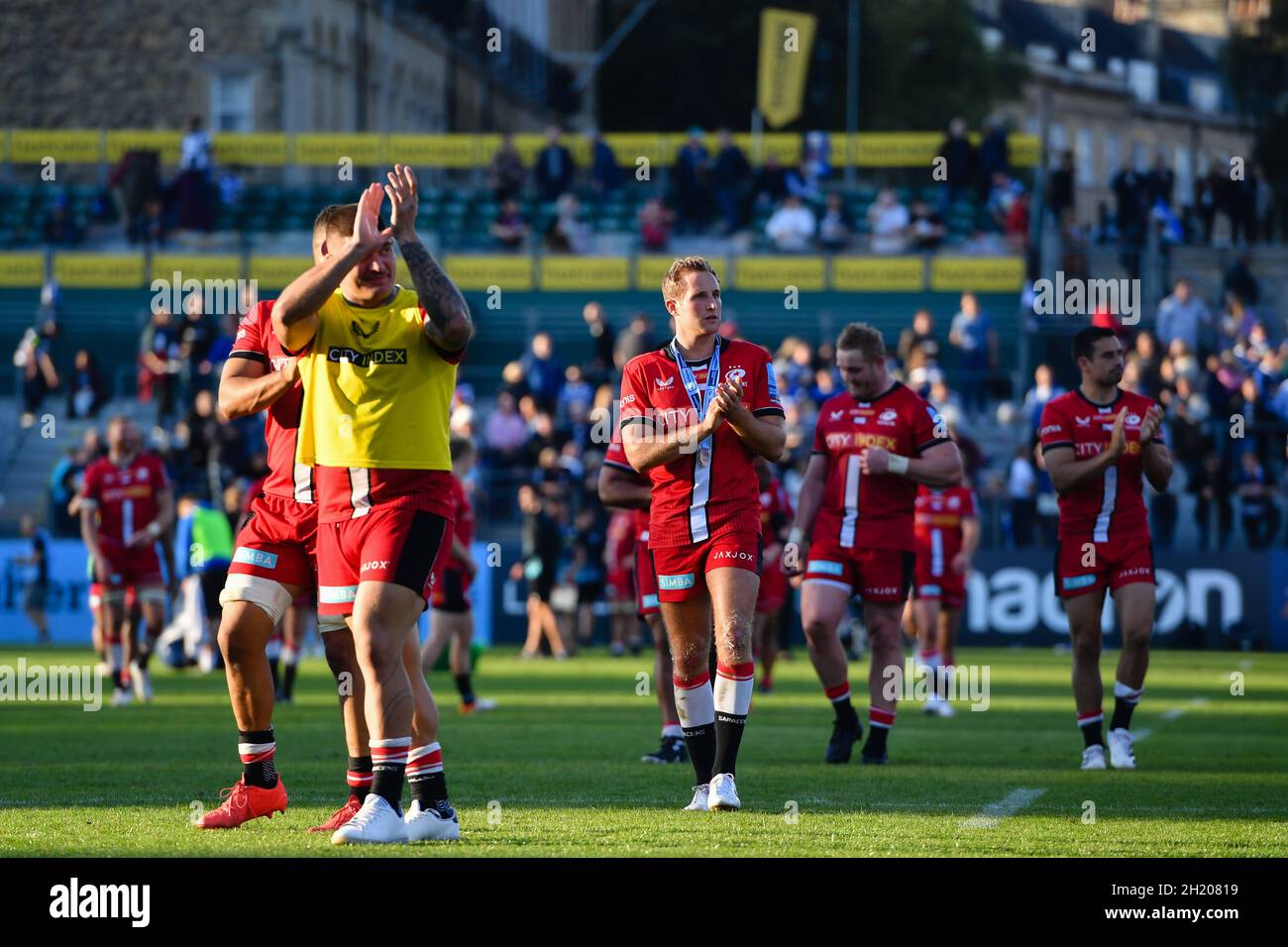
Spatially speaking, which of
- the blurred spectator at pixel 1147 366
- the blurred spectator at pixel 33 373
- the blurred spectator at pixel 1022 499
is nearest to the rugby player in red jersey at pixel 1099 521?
the blurred spectator at pixel 1022 499

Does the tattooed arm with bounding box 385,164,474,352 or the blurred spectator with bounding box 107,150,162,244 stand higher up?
the blurred spectator with bounding box 107,150,162,244

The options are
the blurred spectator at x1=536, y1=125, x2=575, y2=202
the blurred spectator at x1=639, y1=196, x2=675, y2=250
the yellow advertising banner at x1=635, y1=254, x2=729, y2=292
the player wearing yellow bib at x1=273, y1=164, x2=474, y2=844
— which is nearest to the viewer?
the player wearing yellow bib at x1=273, y1=164, x2=474, y2=844

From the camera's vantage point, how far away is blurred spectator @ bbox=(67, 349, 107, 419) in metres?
34.5

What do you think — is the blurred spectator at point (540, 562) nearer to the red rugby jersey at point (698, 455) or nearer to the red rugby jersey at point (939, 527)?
the red rugby jersey at point (939, 527)

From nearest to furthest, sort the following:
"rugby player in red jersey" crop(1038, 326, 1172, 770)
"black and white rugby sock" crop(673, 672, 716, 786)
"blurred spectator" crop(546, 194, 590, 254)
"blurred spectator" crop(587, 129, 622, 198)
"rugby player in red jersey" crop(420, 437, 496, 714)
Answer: "black and white rugby sock" crop(673, 672, 716, 786) → "rugby player in red jersey" crop(1038, 326, 1172, 770) → "rugby player in red jersey" crop(420, 437, 496, 714) → "blurred spectator" crop(546, 194, 590, 254) → "blurred spectator" crop(587, 129, 622, 198)

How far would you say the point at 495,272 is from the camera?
126 feet

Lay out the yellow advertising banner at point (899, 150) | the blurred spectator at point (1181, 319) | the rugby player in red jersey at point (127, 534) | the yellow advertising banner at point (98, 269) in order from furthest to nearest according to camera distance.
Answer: the yellow advertising banner at point (899, 150) < the yellow advertising banner at point (98, 269) < the blurred spectator at point (1181, 319) < the rugby player in red jersey at point (127, 534)

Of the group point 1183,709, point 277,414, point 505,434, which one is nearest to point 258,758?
point 277,414

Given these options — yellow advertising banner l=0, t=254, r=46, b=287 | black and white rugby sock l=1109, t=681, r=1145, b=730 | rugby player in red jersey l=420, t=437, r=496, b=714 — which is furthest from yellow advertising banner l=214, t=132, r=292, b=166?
black and white rugby sock l=1109, t=681, r=1145, b=730

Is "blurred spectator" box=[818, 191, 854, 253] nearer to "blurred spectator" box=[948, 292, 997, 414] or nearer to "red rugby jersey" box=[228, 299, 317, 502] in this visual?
"blurred spectator" box=[948, 292, 997, 414]

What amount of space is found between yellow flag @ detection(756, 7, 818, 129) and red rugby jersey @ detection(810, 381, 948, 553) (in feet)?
113

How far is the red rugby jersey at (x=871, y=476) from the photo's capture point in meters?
12.8

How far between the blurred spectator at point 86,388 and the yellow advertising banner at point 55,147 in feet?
33.6
